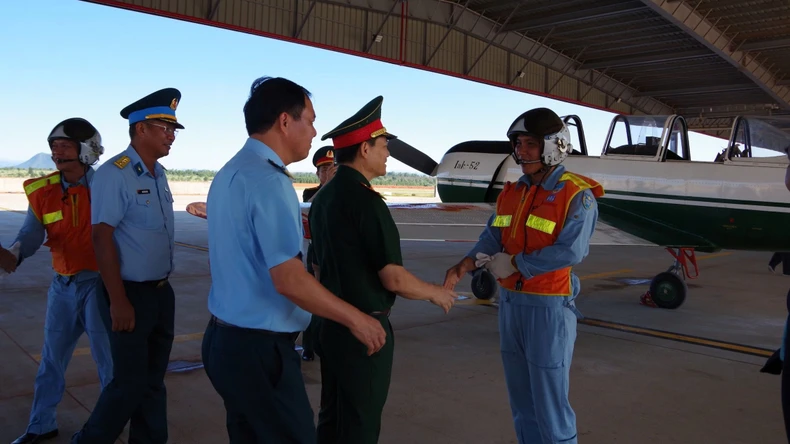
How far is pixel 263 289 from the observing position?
1905 mm

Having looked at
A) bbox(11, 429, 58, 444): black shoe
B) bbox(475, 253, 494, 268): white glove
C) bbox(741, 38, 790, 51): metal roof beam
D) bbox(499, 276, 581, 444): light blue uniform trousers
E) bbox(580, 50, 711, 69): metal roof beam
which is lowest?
bbox(11, 429, 58, 444): black shoe

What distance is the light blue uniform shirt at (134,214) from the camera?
270 centimetres

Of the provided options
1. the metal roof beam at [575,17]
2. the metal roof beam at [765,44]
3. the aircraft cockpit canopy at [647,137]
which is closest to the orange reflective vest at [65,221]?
the aircraft cockpit canopy at [647,137]

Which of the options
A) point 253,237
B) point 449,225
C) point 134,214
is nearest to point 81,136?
point 134,214

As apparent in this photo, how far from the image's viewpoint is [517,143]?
3.05 m

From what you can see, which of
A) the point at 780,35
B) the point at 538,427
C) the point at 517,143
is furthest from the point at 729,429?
Answer: the point at 780,35

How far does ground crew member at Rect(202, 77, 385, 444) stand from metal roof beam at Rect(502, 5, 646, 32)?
15866mm

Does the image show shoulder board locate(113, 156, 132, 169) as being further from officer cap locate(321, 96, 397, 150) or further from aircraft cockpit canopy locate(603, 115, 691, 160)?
aircraft cockpit canopy locate(603, 115, 691, 160)

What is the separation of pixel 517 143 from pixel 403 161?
341 inches

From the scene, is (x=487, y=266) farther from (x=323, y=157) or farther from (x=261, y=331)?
(x=323, y=157)

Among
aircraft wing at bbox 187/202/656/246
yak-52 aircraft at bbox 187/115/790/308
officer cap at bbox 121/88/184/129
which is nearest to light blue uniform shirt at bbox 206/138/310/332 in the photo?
officer cap at bbox 121/88/184/129

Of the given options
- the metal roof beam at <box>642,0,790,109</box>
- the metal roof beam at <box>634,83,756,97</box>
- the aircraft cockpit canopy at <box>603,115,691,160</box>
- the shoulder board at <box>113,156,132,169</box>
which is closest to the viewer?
the shoulder board at <box>113,156,132,169</box>

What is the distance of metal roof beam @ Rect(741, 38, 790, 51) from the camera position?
17625mm

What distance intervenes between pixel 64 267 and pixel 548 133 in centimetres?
275
